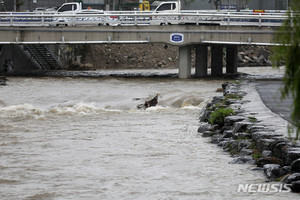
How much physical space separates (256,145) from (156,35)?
31.2m

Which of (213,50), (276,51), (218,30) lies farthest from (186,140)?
(213,50)

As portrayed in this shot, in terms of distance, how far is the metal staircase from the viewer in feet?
179

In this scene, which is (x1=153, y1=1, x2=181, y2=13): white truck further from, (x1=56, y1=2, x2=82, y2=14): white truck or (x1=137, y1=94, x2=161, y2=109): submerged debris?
(x1=137, y1=94, x2=161, y2=109): submerged debris

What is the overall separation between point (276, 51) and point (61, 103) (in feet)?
79.8

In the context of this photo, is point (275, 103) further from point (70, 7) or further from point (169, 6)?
point (70, 7)

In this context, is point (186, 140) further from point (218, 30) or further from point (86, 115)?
point (218, 30)

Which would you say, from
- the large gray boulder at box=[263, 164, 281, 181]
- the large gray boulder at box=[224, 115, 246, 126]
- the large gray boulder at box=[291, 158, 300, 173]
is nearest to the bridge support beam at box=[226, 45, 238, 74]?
the large gray boulder at box=[224, 115, 246, 126]

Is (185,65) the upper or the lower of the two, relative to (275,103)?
lower

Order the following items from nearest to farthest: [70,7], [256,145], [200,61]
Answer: [256,145] → [200,61] → [70,7]

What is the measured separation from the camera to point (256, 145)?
15.1 meters

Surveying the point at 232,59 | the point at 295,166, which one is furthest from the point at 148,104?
the point at 232,59

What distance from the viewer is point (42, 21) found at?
152 ft

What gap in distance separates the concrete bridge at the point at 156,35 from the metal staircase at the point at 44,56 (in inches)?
289

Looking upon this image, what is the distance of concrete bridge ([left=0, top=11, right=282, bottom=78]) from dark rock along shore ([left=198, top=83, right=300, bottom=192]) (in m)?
23.4
